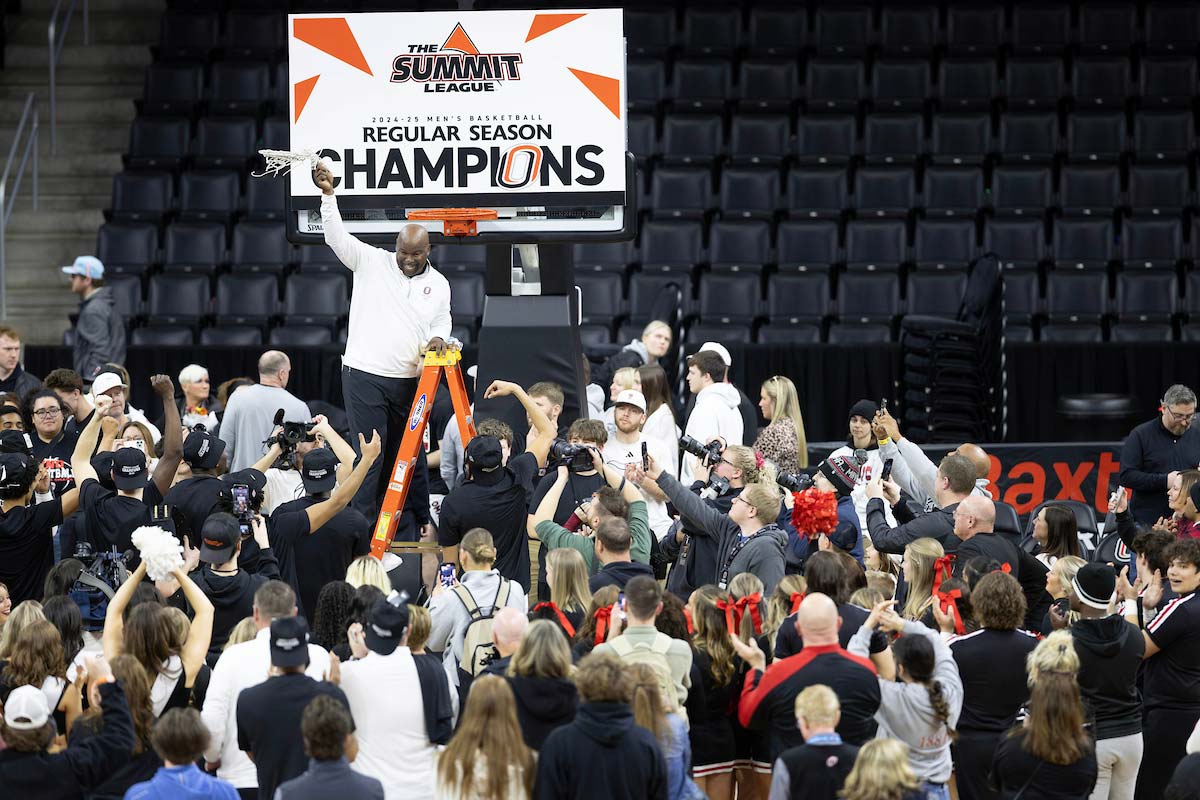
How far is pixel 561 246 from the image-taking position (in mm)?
9789

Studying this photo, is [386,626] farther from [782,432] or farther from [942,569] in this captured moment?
[782,432]

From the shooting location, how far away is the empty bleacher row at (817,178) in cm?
1400

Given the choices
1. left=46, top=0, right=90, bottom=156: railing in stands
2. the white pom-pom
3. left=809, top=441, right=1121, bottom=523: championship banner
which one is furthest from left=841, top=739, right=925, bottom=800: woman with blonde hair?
left=46, top=0, right=90, bottom=156: railing in stands

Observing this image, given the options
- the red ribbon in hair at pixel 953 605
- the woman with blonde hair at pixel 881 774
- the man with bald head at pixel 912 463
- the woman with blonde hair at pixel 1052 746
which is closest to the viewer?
the woman with blonde hair at pixel 881 774

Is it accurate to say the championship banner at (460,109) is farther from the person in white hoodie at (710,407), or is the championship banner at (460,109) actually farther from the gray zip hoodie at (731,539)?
Answer: the gray zip hoodie at (731,539)

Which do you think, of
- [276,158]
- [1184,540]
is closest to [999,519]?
[1184,540]

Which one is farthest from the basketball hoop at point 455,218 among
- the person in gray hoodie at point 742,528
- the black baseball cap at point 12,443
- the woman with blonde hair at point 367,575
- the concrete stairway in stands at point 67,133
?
the concrete stairway in stands at point 67,133

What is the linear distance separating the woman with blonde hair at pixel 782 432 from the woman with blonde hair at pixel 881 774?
4.13m

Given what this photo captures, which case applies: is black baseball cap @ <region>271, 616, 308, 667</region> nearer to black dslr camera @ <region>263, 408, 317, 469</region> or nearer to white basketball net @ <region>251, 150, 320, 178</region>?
black dslr camera @ <region>263, 408, 317, 469</region>

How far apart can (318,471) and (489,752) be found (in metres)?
2.53

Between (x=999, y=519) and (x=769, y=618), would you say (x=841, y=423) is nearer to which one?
(x=999, y=519)

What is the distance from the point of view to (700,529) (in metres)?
7.52

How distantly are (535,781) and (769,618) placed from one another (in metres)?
1.51

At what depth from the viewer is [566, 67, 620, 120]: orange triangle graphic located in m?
8.91
